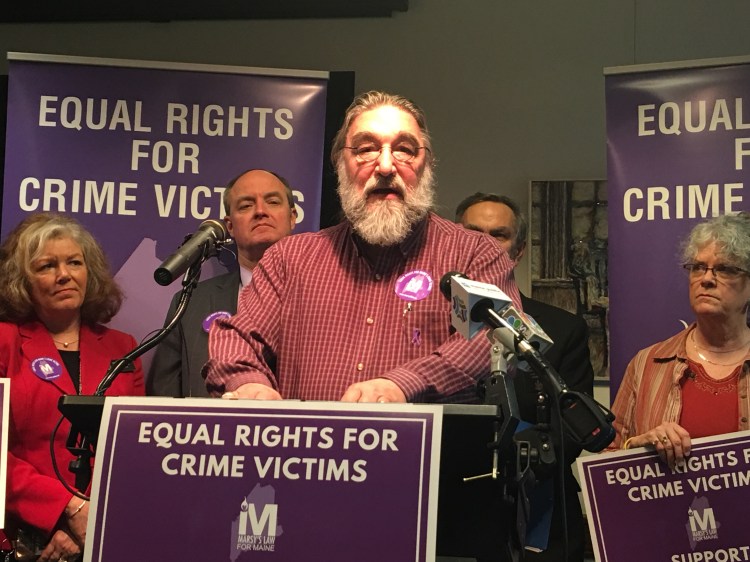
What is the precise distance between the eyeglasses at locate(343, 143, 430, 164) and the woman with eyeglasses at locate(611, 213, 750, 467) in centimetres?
112

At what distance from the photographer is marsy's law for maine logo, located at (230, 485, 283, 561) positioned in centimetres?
150

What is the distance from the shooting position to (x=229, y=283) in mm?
3650

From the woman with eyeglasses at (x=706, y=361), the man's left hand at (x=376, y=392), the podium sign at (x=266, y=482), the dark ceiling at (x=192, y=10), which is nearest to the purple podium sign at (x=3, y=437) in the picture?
the podium sign at (x=266, y=482)

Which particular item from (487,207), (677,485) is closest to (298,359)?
(677,485)

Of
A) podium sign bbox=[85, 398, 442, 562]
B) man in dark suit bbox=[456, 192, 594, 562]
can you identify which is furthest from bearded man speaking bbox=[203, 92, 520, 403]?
man in dark suit bbox=[456, 192, 594, 562]

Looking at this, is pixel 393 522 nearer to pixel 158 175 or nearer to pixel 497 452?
pixel 497 452

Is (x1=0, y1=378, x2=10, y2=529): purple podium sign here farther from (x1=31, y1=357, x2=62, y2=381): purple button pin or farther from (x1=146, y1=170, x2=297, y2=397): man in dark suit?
(x1=146, y1=170, x2=297, y2=397): man in dark suit

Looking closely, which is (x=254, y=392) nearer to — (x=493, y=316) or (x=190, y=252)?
(x=493, y=316)

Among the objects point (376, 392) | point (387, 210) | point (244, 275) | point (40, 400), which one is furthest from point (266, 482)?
point (244, 275)

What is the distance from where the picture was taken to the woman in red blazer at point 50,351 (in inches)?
117

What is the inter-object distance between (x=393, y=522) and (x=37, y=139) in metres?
3.11

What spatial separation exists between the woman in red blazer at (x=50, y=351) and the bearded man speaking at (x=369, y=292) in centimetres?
115

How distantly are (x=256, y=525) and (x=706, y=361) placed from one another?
2.02 meters

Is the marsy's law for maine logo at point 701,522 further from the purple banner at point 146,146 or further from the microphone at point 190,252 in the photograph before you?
the purple banner at point 146,146
